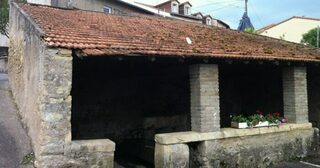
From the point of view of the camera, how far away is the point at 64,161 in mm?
6703

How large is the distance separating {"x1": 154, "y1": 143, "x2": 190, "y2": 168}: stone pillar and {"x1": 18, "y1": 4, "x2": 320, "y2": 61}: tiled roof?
2.01 meters

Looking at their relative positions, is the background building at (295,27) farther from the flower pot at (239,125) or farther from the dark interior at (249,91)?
the flower pot at (239,125)

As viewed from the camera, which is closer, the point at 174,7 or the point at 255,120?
the point at 255,120

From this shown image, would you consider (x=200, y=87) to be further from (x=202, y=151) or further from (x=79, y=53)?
(x=79, y=53)

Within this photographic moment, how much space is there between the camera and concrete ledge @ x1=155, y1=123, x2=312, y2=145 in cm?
789

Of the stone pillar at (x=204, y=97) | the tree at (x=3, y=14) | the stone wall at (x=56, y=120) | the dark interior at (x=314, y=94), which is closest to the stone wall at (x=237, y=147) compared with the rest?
the stone pillar at (x=204, y=97)

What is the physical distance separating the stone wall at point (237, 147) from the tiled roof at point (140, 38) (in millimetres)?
1843

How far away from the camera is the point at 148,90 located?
478 inches

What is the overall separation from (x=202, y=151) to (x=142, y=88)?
4.23 m

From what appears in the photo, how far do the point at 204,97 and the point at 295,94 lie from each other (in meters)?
3.21

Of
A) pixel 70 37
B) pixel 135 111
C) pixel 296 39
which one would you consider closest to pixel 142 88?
pixel 135 111

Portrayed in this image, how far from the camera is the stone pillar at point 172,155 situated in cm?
776

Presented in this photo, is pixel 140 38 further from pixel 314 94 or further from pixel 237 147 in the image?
pixel 314 94

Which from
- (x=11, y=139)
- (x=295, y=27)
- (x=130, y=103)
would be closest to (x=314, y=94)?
(x=130, y=103)
